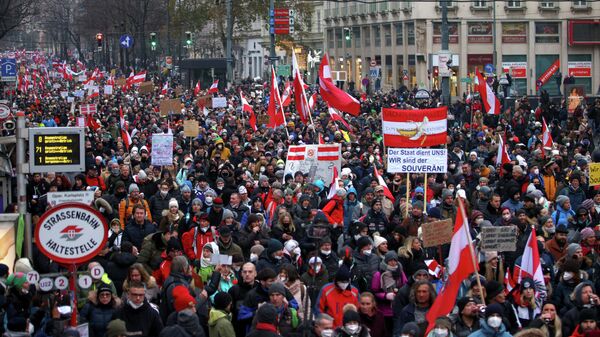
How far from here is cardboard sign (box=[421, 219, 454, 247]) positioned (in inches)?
484

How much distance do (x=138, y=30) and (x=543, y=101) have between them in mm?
62484

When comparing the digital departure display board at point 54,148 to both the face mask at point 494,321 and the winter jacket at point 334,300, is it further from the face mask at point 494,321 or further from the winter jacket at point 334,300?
the face mask at point 494,321

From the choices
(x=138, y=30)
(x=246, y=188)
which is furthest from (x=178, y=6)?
(x=246, y=188)

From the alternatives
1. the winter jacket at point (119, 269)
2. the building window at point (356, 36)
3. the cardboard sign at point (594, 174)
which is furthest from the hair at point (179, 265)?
the building window at point (356, 36)

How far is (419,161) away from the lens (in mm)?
16938

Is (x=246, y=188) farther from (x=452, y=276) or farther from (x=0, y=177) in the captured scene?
(x=452, y=276)

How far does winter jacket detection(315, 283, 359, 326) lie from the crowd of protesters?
0.01 metres

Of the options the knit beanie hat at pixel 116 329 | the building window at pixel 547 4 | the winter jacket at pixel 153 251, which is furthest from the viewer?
the building window at pixel 547 4

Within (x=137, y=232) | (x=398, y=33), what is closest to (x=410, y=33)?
(x=398, y=33)

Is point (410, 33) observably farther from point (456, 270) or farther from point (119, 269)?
point (456, 270)

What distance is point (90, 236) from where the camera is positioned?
33.3 ft

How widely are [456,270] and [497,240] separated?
54.5 inches

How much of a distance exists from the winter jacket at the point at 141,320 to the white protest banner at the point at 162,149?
11.1 metres

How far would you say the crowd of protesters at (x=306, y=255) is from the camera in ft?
32.2
